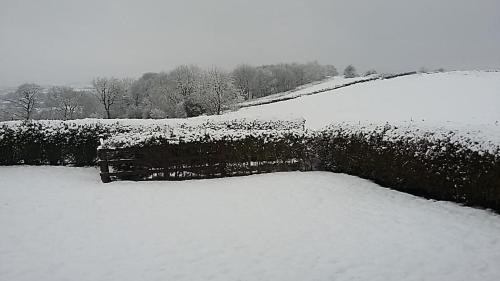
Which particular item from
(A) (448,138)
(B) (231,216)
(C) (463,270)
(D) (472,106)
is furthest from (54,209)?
(D) (472,106)

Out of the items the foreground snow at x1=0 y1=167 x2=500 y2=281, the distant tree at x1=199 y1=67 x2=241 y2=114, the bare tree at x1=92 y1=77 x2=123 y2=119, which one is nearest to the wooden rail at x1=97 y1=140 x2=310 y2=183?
the foreground snow at x1=0 y1=167 x2=500 y2=281

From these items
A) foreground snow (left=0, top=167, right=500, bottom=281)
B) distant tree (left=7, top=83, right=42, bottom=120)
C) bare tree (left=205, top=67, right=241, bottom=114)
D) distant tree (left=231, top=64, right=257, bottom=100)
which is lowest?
foreground snow (left=0, top=167, right=500, bottom=281)

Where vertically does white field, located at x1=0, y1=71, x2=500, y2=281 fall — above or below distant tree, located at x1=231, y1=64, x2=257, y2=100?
below

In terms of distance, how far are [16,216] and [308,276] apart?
19.3 ft

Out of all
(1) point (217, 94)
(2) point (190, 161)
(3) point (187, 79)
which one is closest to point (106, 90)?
(3) point (187, 79)

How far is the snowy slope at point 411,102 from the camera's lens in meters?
23.8

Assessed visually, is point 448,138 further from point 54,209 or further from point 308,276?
point 54,209

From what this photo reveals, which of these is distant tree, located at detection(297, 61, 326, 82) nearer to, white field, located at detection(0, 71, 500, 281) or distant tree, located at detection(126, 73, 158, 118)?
distant tree, located at detection(126, 73, 158, 118)

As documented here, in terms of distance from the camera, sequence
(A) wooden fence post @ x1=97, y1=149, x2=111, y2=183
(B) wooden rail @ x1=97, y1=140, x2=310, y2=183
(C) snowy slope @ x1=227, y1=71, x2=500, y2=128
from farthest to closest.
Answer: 1. (C) snowy slope @ x1=227, y1=71, x2=500, y2=128
2. (B) wooden rail @ x1=97, y1=140, x2=310, y2=183
3. (A) wooden fence post @ x1=97, y1=149, x2=111, y2=183

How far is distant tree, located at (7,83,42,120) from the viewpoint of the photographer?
6343cm

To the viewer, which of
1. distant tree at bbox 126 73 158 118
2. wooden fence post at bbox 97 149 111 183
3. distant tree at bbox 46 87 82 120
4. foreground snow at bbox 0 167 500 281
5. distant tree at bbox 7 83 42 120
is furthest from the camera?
distant tree at bbox 46 87 82 120

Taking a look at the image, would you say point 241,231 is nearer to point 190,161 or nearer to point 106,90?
point 190,161

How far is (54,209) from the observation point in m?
7.14

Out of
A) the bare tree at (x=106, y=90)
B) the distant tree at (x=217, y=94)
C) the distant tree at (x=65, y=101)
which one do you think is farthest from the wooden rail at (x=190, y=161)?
the distant tree at (x=65, y=101)
